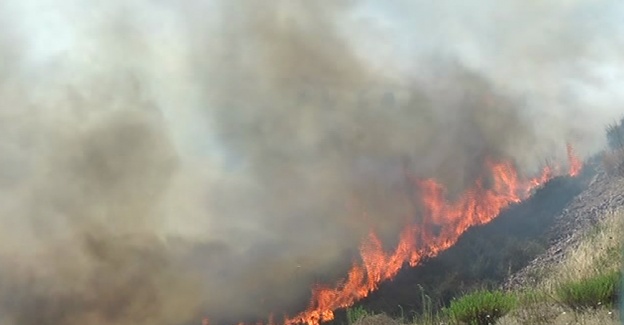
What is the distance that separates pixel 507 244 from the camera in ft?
102

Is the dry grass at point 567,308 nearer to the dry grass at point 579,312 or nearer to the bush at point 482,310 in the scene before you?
the dry grass at point 579,312

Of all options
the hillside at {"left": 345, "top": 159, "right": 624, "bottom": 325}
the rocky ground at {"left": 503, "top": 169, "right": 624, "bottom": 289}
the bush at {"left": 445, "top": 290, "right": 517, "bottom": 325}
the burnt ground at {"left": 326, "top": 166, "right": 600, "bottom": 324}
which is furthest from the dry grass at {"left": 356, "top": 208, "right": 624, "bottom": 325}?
the burnt ground at {"left": 326, "top": 166, "right": 600, "bottom": 324}

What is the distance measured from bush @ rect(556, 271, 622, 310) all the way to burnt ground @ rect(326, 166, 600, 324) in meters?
13.3

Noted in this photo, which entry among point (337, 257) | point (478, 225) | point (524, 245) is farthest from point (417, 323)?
point (337, 257)

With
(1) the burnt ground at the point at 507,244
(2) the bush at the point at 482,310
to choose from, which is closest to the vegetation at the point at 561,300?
(2) the bush at the point at 482,310

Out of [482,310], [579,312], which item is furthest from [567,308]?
[482,310]

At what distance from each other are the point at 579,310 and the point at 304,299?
4360 centimetres

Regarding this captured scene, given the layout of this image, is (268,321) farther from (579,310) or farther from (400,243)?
(579,310)

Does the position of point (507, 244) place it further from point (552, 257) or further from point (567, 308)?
point (567, 308)

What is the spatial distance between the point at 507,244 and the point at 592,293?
81.3 feet

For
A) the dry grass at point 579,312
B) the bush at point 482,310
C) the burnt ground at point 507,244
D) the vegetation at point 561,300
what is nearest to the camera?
the dry grass at point 579,312

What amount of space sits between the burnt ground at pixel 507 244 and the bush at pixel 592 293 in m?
13.3

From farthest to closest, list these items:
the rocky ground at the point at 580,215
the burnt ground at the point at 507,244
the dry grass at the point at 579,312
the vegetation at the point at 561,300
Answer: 1. the burnt ground at the point at 507,244
2. the rocky ground at the point at 580,215
3. the vegetation at the point at 561,300
4. the dry grass at the point at 579,312

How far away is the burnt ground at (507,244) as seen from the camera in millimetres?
24047
